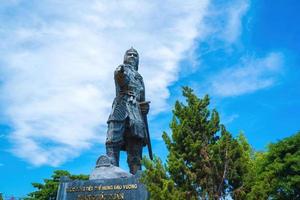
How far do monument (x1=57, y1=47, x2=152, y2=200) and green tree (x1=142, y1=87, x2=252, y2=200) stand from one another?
181 centimetres

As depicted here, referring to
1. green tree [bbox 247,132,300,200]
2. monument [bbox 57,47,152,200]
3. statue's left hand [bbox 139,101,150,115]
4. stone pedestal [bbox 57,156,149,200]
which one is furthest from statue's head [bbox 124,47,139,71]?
green tree [bbox 247,132,300,200]

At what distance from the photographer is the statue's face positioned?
40.2 feet

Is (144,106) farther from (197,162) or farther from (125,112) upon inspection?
(197,162)

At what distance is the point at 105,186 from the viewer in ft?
30.9

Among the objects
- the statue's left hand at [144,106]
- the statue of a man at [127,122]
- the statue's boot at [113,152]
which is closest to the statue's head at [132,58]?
the statue of a man at [127,122]

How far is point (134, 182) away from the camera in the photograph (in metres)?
9.28

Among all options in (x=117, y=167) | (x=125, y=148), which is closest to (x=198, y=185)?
(x=117, y=167)

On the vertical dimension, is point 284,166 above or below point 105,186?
above

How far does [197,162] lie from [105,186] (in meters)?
2.98

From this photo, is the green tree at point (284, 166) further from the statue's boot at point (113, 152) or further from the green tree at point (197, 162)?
the green tree at point (197, 162)

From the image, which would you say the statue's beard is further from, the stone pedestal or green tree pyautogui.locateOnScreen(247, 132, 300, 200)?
green tree pyautogui.locateOnScreen(247, 132, 300, 200)

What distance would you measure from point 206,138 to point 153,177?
154cm

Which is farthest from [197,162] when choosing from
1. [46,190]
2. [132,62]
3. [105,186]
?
[46,190]

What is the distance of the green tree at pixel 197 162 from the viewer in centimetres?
710
